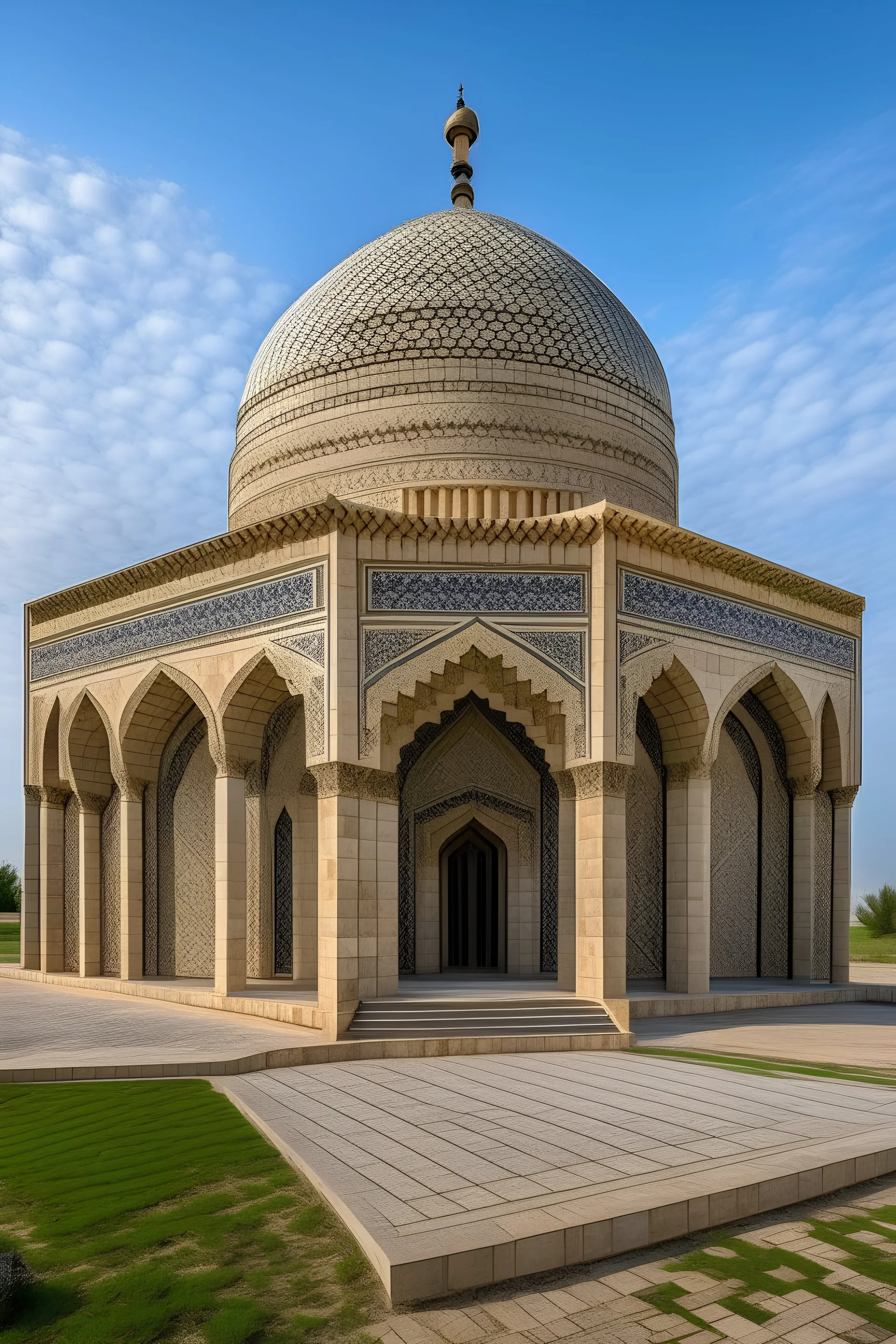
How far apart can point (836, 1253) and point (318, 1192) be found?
1.85 meters

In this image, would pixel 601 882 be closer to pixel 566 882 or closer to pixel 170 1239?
pixel 566 882

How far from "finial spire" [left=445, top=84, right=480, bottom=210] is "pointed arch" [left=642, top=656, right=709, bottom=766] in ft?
26.1

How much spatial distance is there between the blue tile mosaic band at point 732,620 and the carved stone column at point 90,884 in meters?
6.96

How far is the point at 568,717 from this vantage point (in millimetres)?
8648

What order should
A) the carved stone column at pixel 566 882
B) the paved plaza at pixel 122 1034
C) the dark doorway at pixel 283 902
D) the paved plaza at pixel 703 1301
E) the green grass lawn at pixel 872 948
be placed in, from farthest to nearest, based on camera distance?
1. the green grass lawn at pixel 872 948
2. the dark doorway at pixel 283 902
3. the carved stone column at pixel 566 882
4. the paved plaza at pixel 122 1034
5. the paved plaza at pixel 703 1301

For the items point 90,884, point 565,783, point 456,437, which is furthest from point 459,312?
point 90,884

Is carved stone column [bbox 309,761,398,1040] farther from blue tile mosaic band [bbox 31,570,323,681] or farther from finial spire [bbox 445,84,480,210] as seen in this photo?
finial spire [bbox 445,84,480,210]

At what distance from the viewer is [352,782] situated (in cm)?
821

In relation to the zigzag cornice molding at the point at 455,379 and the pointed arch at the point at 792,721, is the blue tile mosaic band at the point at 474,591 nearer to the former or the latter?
the pointed arch at the point at 792,721

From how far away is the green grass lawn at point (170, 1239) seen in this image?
9.04 ft

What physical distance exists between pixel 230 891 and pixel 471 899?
10.7ft

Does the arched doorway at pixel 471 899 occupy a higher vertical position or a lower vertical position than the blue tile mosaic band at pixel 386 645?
lower

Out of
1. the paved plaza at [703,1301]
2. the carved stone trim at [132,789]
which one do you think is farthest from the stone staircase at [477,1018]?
the carved stone trim at [132,789]

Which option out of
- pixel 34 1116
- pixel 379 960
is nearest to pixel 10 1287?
pixel 34 1116
